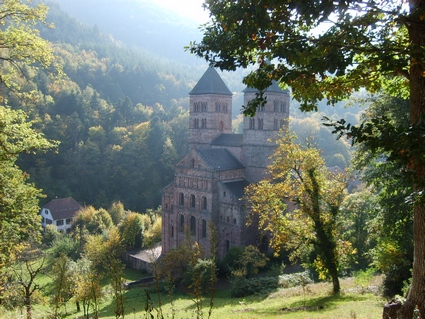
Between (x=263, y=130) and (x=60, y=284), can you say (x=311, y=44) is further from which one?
(x=263, y=130)

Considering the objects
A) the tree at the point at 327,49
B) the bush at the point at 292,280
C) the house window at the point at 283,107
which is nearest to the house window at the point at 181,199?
the house window at the point at 283,107

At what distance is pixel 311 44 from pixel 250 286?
61.6 ft

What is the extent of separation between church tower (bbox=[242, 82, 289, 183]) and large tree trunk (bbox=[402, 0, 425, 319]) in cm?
2715

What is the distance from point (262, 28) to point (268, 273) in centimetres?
2349

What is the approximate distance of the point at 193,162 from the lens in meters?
35.0

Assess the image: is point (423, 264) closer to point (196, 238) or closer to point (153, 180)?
point (196, 238)

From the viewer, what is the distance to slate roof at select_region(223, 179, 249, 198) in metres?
33.2

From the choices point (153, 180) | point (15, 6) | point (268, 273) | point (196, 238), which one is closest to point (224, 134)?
point (196, 238)

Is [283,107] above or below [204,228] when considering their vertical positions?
above

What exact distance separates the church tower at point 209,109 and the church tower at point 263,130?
16.1 feet

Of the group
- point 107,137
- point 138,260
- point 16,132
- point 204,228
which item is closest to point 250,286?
point 204,228

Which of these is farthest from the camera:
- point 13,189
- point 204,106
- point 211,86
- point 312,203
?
point 204,106

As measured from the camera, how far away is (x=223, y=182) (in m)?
34.0

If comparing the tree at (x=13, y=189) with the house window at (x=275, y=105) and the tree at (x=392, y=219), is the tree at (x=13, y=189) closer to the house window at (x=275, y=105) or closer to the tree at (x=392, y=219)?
the tree at (x=392, y=219)
